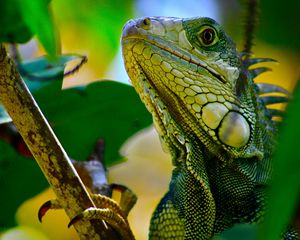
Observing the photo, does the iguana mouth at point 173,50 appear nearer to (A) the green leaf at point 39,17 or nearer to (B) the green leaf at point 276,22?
(B) the green leaf at point 276,22

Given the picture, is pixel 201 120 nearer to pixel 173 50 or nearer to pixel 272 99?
pixel 173 50

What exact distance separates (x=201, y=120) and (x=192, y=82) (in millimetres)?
103

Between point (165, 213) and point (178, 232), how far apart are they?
2.8 inches

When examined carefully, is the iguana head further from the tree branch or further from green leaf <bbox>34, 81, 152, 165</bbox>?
the tree branch

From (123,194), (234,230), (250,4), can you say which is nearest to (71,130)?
(123,194)

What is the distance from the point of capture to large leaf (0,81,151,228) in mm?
1793

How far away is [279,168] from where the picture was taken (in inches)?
20.3

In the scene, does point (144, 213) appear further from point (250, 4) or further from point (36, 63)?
point (250, 4)

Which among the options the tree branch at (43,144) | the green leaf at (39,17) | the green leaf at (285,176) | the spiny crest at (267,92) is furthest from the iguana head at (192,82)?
the green leaf at (285,176)

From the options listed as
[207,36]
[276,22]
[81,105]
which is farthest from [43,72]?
[276,22]

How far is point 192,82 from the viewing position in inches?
63.1

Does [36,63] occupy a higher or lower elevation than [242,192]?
higher

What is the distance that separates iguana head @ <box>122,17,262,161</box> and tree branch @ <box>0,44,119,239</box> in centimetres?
44

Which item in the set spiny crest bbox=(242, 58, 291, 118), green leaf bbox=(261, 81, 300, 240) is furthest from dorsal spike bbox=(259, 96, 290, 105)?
green leaf bbox=(261, 81, 300, 240)
